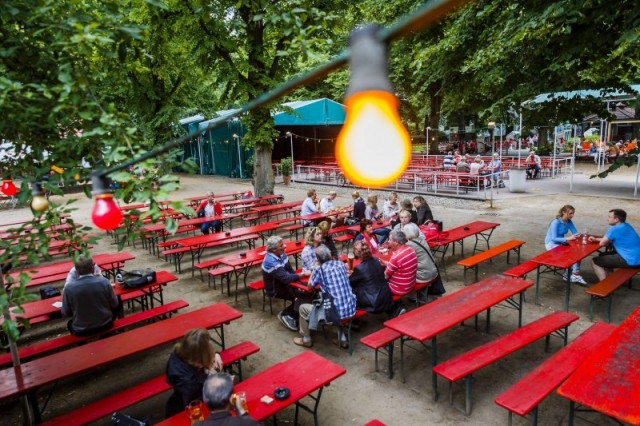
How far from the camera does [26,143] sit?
11.0 ft

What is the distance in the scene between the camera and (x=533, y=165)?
69.9ft

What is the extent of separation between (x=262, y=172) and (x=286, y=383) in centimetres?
1228

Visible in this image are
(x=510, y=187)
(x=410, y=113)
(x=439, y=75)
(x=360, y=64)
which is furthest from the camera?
(x=410, y=113)

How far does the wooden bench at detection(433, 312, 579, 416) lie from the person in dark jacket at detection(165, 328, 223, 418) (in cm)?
223

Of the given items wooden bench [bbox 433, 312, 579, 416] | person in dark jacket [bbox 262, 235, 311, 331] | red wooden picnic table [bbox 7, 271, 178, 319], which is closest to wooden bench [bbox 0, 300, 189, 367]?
red wooden picnic table [bbox 7, 271, 178, 319]

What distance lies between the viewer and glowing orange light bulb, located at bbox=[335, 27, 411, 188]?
→ 1.29 meters

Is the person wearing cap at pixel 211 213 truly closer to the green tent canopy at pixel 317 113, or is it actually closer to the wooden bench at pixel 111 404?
the wooden bench at pixel 111 404

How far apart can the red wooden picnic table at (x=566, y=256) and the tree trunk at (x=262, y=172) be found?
1041cm

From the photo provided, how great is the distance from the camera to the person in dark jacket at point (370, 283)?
5.58 meters

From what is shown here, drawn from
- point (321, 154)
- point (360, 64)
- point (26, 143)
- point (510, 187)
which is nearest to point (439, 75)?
point (510, 187)

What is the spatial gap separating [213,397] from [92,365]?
6.69 ft

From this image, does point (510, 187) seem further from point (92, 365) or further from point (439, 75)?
point (92, 365)

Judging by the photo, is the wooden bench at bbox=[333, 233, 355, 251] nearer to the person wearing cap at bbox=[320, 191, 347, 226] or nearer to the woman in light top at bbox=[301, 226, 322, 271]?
the person wearing cap at bbox=[320, 191, 347, 226]

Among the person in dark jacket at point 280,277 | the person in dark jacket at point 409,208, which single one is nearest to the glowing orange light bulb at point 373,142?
the person in dark jacket at point 280,277
